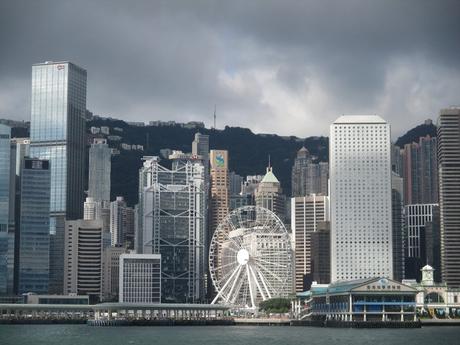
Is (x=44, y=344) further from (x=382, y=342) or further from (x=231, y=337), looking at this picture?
(x=382, y=342)

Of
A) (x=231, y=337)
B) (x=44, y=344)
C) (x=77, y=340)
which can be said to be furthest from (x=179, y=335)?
(x=44, y=344)

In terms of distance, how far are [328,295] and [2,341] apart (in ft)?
235

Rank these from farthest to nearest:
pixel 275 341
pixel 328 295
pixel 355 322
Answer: pixel 328 295, pixel 355 322, pixel 275 341

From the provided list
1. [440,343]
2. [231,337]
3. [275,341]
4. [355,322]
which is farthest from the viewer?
[355,322]

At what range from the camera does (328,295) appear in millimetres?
199125

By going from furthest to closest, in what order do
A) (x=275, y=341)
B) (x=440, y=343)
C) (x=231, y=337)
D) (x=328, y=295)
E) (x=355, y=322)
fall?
(x=328, y=295), (x=355, y=322), (x=231, y=337), (x=275, y=341), (x=440, y=343)

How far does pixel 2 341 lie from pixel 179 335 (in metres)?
30.2

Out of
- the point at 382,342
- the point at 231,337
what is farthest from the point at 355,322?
the point at 382,342

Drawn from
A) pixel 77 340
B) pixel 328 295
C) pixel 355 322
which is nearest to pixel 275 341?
pixel 77 340

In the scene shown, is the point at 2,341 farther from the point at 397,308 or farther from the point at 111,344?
the point at 397,308

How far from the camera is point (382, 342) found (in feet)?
457

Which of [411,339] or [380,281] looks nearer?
[411,339]

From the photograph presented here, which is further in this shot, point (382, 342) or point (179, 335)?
point (179, 335)

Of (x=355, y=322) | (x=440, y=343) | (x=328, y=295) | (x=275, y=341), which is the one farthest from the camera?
(x=328, y=295)
